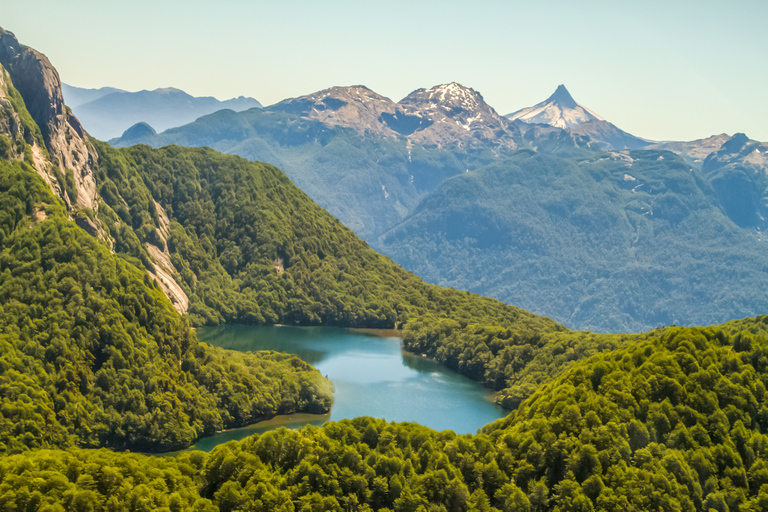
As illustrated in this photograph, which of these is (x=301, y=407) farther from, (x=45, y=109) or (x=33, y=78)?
(x=33, y=78)

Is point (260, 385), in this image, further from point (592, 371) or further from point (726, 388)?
point (726, 388)

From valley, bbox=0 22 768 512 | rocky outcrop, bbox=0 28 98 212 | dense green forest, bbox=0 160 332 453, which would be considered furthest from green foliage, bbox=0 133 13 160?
rocky outcrop, bbox=0 28 98 212

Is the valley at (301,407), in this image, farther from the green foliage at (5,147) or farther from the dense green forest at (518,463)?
the green foliage at (5,147)

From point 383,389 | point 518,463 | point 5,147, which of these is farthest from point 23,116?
point 518,463

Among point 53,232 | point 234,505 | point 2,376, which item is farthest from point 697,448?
point 53,232

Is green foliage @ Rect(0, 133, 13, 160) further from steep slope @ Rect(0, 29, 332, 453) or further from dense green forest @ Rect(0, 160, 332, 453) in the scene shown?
dense green forest @ Rect(0, 160, 332, 453)

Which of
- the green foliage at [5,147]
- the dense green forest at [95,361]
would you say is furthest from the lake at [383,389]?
the green foliage at [5,147]
